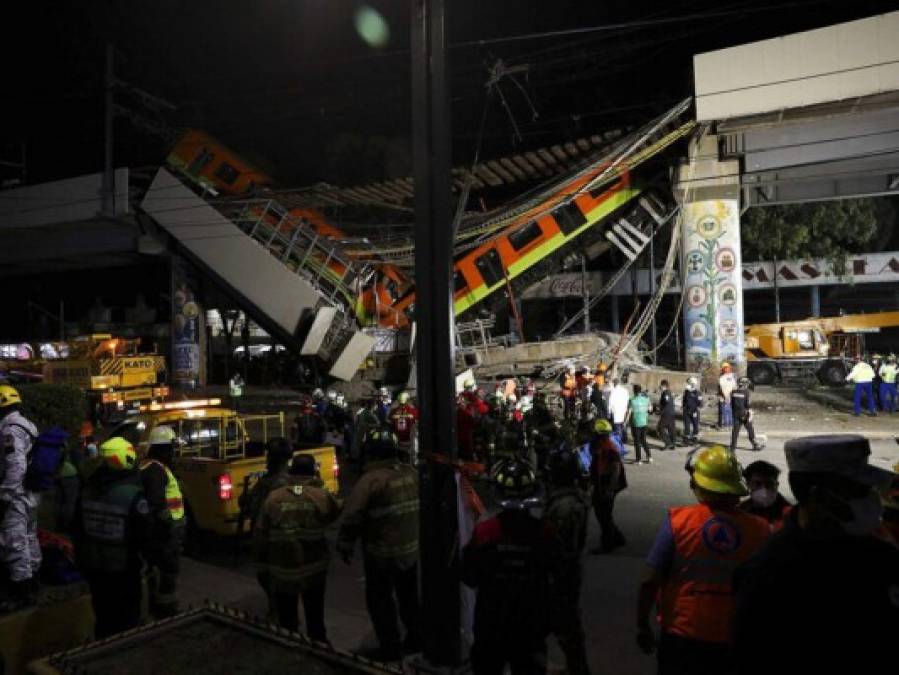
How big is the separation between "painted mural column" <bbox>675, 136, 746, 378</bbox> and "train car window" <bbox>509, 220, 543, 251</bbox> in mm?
5786

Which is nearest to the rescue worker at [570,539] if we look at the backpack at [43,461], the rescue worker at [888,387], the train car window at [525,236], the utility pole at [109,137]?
the backpack at [43,461]

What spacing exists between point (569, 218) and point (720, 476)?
71.9 feet

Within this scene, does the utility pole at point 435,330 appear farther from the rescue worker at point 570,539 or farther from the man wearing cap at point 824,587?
the man wearing cap at point 824,587

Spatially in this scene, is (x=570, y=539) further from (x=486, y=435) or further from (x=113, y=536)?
(x=486, y=435)

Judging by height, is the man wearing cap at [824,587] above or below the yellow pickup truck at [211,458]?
above

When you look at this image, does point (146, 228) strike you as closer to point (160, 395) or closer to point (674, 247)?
point (160, 395)

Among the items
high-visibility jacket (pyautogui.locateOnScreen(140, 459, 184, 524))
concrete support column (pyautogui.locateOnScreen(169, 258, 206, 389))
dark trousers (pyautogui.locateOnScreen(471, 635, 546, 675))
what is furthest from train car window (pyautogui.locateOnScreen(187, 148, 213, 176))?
dark trousers (pyautogui.locateOnScreen(471, 635, 546, 675))

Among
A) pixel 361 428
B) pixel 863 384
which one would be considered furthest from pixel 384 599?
pixel 863 384

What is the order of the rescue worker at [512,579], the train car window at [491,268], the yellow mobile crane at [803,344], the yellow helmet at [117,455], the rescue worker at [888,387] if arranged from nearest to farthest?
the rescue worker at [512,579]
the yellow helmet at [117,455]
the rescue worker at [888,387]
the train car window at [491,268]
the yellow mobile crane at [803,344]

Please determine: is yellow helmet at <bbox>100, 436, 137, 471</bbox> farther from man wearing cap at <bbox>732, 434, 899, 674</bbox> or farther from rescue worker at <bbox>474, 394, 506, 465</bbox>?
rescue worker at <bbox>474, 394, 506, 465</bbox>

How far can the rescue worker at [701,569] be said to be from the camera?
3162 mm

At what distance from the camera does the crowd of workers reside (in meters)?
1.97

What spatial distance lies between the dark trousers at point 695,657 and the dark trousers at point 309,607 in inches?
100

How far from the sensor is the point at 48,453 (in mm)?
6195
